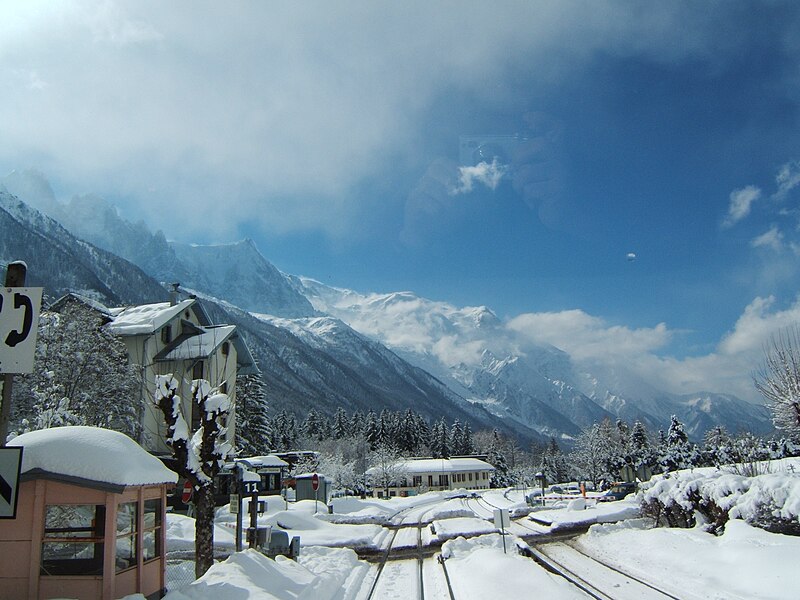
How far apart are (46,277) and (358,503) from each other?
171819 millimetres

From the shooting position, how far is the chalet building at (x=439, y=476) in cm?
10256

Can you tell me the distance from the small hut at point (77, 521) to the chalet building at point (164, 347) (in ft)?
66.4

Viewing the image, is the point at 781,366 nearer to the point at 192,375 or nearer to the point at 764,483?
the point at 764,483

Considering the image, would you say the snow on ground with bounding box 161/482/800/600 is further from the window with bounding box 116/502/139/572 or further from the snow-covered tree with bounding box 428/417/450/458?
the snow-covered tree with bounding box 428/417/450/458

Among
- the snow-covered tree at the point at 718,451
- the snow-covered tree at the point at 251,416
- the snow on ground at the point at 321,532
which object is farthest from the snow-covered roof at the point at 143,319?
the snow-covered tree at the point at 718,451

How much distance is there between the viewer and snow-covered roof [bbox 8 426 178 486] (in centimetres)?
1105

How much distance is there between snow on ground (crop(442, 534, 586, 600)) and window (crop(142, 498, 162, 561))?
7757 mm

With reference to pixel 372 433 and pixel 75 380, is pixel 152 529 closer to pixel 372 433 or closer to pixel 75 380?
pixel 75 380

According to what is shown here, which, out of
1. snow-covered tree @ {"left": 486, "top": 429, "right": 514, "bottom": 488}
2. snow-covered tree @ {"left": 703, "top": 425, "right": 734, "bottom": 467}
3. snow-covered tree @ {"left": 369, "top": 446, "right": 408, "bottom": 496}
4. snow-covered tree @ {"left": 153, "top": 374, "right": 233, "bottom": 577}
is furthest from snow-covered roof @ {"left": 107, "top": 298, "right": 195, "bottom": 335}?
snow-covered tree @ {"left": 486, "top": 429, "right": 514, "bottom": 488}

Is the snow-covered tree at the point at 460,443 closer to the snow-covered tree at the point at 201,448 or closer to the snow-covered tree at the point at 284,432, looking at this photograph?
the snow-covered tree at the point at 284,432

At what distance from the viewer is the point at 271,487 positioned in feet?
68.2

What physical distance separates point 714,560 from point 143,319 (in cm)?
3386

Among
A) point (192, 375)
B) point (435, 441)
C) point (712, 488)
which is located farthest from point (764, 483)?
point (435, 441)

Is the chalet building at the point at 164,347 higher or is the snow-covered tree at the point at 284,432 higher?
the chalet building at the point at 164,347
